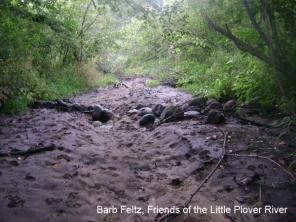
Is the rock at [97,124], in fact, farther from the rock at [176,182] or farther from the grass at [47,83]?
the rock at [176,182]

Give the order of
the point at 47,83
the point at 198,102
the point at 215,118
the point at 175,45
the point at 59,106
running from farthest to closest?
1. the point at 175,45
2. the point at 47,83
3. the point at 59,106
4. the point at 198,102
5. the point at 215,118

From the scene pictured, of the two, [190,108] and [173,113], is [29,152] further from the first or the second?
[190,108]

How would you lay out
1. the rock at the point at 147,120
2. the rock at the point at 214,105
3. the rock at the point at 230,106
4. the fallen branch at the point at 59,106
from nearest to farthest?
the rock at the point at 230,106, the rock at the point at 214,105, the rock at the point at 147,120, the fallen branch at the point at 59,106

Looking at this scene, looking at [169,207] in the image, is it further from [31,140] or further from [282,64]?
[31,140]

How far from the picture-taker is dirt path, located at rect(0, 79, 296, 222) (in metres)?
2.97

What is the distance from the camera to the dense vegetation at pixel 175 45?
13.2 feet

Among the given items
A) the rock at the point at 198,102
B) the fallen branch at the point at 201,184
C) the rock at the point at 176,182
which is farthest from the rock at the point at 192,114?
the rock at the point at 176,182

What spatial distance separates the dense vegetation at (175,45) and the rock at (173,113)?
97cm

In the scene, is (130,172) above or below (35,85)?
below

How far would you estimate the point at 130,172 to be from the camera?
4.02 metres

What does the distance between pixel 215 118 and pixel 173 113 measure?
1.02m

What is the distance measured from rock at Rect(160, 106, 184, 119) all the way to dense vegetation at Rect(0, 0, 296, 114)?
3.19ft

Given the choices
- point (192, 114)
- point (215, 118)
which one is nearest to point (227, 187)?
point (215, 118)

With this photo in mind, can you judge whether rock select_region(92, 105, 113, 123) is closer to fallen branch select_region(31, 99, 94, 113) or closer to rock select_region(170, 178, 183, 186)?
fallen branch select_region(31, 99, 94, 113)
